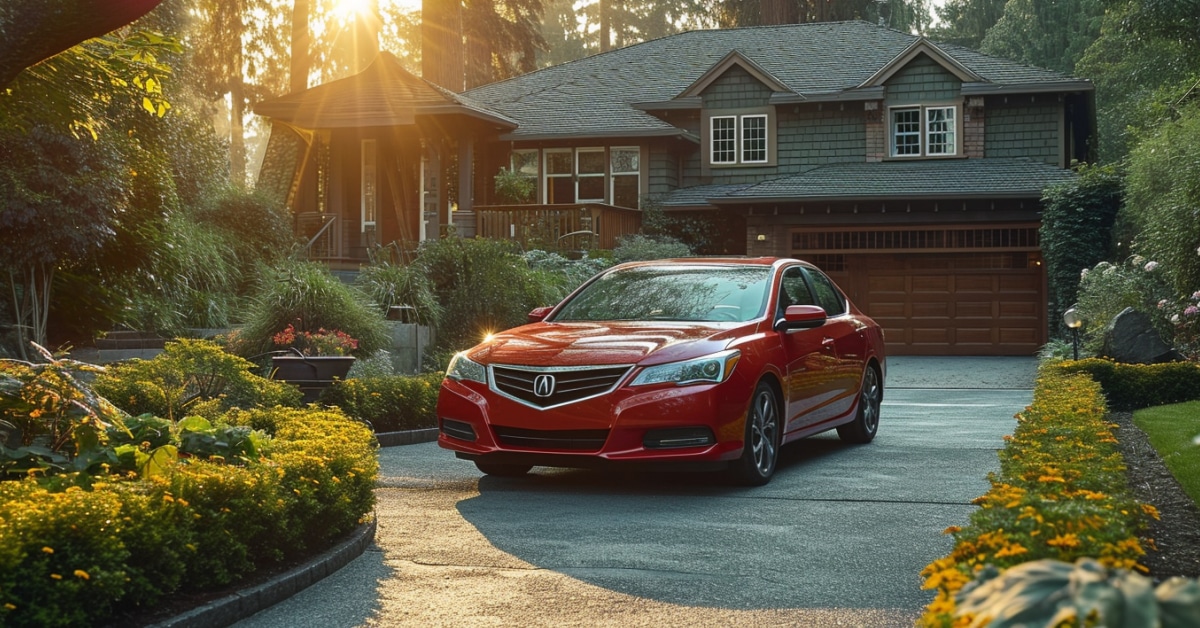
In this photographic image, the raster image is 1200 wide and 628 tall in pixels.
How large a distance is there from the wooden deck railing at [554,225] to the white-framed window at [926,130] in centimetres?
730

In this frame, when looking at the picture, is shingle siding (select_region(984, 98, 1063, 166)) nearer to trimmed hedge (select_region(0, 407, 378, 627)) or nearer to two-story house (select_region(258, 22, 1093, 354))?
two-story house (select_region(258, 22, 1093, 354))

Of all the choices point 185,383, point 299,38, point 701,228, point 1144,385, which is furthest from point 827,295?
point 299,38

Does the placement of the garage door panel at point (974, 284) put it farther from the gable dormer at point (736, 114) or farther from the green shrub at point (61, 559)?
the green shrub at point (61, 559)

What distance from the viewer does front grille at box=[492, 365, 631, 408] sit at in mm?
8570

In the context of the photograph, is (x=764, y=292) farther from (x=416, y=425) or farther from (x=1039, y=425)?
(x=416, y=425)

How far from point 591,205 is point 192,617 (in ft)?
76.0

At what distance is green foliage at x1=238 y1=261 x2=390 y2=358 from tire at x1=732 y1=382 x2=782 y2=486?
8780mm

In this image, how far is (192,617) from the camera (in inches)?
199

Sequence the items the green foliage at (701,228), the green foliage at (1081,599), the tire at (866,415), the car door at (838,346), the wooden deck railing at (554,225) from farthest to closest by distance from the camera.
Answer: the green foliage at (701,228)
the wooden deck railing at (554,225)
the tire at (866,415)
the car door at (838,346)
the green foliage at (1081,599)

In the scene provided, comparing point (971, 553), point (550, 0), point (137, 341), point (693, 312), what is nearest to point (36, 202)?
point (137, 341)

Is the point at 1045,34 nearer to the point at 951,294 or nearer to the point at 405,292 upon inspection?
the point at 951,294

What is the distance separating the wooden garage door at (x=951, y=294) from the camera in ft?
96.5

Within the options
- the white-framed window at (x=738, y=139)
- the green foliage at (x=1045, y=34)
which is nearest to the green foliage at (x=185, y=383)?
the white-framed window at (x=738, y=139)

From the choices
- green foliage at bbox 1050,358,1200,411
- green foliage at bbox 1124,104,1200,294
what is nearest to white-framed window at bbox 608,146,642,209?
green foliage at bbox 1124,104,1200,294
